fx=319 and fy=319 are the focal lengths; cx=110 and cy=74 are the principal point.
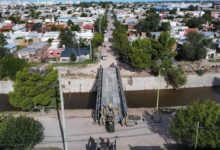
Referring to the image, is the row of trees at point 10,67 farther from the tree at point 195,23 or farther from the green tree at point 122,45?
the tree at point 195,23

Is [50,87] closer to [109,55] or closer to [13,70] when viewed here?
[13,70]

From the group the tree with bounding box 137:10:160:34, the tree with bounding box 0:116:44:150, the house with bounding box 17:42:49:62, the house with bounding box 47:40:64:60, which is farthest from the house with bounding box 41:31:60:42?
the tree with bounding box 0:116:44:150

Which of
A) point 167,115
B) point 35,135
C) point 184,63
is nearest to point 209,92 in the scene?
point 184,63

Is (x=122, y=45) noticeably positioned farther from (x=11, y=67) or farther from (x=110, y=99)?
(x=110, y=99)

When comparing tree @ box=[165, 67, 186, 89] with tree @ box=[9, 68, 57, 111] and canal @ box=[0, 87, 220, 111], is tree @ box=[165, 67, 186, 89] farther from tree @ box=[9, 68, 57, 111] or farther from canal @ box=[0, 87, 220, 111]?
tree @ box=[9, 68, 57, 111]

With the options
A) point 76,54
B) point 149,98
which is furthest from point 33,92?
point 76,54
